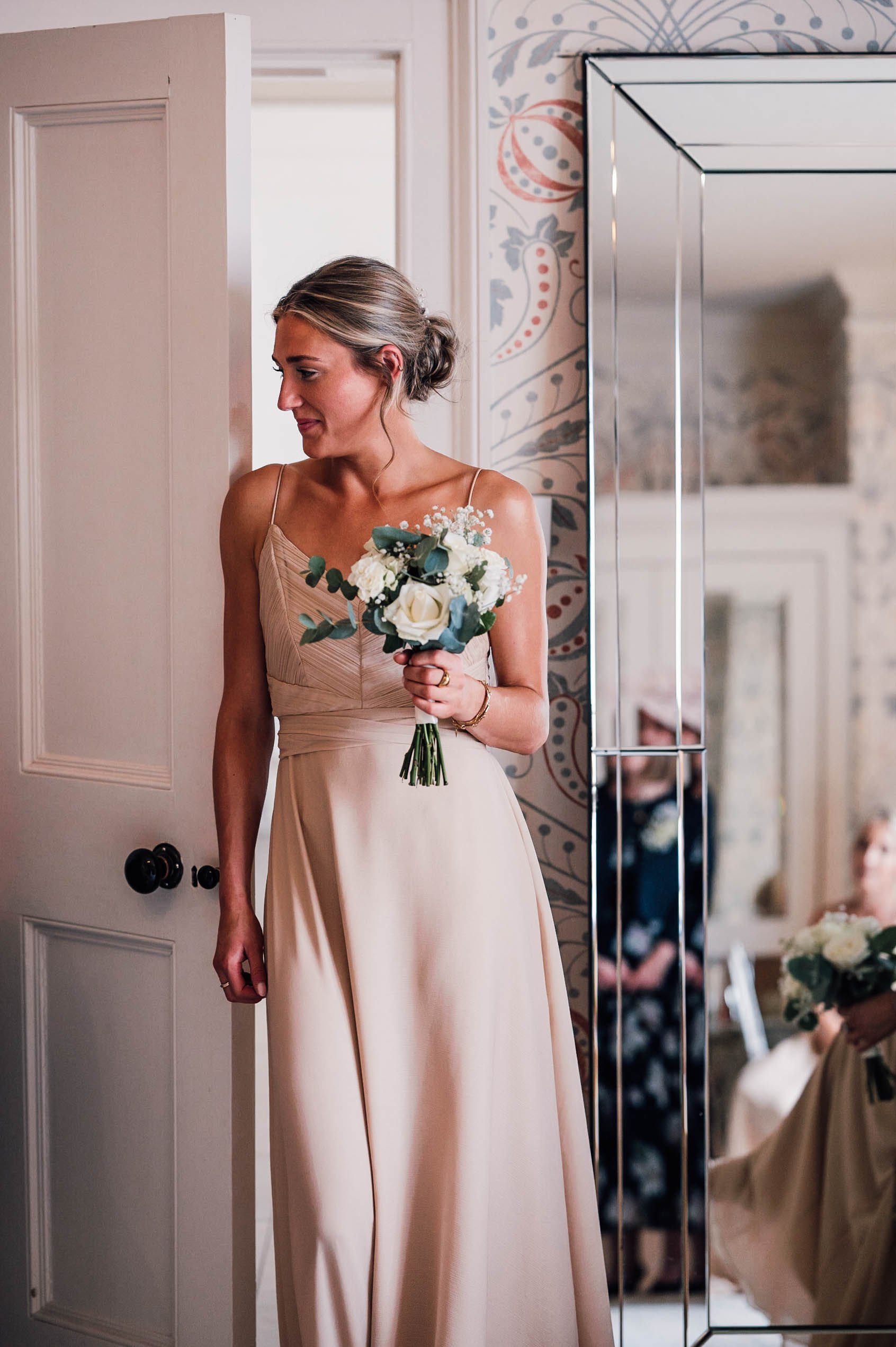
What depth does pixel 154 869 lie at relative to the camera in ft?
5.18

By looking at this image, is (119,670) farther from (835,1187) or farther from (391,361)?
(835,1187)

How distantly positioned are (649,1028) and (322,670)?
3.30 ft

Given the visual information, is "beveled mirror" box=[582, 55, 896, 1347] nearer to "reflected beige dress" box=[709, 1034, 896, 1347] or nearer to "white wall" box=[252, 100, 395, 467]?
"reflected beige dress" box=[709, 1034, 896, 1347]

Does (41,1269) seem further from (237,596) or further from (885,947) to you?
(885,947)

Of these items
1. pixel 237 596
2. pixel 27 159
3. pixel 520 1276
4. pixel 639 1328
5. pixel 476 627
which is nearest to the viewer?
pixel 476 627

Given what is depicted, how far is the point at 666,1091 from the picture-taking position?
6.37 ft

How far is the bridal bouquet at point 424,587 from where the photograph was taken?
1200mm

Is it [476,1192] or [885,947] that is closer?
[476,1192]

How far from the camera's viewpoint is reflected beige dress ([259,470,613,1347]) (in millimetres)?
1342

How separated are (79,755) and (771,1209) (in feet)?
5.19

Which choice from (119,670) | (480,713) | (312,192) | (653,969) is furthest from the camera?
(312,192)

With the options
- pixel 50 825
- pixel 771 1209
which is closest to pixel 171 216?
pixel 50 825

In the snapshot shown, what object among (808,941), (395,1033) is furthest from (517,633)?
(808,941)

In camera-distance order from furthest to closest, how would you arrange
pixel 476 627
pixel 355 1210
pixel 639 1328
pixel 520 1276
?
pixel 639 1328 → pixel 520 1276 → pixel 355 1210 → pixel 476 627
